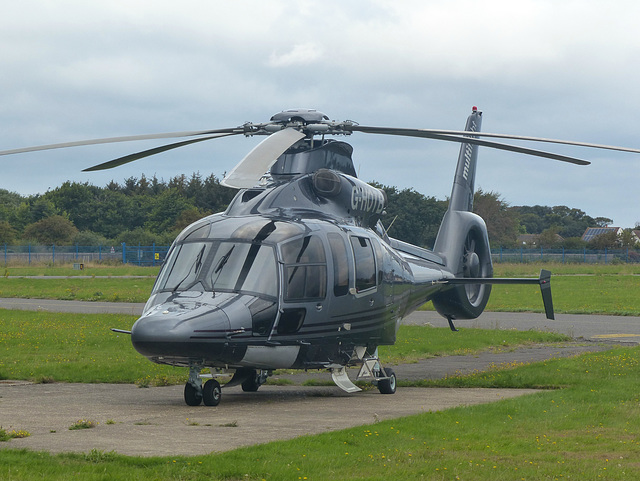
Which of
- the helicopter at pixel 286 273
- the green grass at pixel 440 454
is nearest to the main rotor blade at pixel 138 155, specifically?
the helicopter at pixel 286 273

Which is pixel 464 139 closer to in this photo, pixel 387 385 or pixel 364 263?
pixel 364 263

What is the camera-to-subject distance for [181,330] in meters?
12.4

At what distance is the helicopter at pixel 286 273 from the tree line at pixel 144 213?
193ft

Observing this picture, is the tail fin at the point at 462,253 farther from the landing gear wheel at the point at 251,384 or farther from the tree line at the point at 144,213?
the tree line at the point at 144,213

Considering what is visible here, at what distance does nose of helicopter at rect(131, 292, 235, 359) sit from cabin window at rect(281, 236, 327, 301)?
151 centimetres

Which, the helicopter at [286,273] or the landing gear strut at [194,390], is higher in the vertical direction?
the helicopter at [286,273]

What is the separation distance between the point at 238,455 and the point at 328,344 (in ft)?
19.3

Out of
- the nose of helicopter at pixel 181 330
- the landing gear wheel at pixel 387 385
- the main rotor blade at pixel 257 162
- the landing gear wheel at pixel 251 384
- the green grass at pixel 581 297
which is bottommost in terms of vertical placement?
the landing gear wheel at pixel 251 384

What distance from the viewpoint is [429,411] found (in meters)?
12.7

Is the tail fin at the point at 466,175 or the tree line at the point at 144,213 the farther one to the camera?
the tree line at the point at 144,213

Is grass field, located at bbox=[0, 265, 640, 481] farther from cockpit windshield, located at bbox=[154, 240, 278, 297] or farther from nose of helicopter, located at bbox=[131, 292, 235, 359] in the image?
cockpit windshield, located at bbox=[154, 240, 278, 297]

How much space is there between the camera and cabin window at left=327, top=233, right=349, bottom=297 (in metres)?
14.9

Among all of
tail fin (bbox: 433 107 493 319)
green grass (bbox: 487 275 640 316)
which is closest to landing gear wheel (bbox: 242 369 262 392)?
tail fin (bbox: 433 107 493 319)

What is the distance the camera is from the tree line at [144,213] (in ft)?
259
